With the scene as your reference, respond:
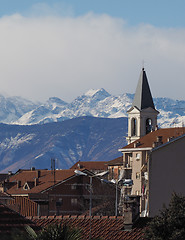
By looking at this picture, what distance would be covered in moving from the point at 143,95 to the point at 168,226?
135795mm

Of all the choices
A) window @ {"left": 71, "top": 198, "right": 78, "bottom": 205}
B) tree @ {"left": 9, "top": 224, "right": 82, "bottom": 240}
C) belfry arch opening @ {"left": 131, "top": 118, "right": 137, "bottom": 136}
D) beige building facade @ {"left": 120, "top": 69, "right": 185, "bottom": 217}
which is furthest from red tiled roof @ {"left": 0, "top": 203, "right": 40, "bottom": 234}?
belfry arch opening @ {"left": 131, "top": 118, "right": 137, "bottom": 136}

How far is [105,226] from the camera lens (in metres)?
37.8

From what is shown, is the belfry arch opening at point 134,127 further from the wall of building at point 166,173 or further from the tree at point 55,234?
the tree at point 55,234

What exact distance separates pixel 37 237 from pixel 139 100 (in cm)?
14457

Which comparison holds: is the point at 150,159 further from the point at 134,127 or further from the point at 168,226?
the point at 134,127

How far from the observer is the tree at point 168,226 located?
34062 mm

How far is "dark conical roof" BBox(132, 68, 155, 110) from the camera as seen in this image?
16888 cm

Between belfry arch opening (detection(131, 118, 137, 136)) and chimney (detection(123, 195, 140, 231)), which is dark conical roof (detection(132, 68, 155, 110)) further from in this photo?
chimney (detection(123, 195, 140, 231))

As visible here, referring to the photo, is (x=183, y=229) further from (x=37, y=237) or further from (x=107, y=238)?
(x=37, y=237)

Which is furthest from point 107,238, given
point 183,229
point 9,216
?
point 9,216

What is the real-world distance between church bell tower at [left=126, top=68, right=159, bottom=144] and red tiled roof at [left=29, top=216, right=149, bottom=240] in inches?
4645

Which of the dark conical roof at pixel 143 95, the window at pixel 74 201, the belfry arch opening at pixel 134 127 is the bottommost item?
the window at pixel 74 201

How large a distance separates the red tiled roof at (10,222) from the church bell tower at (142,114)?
129 m

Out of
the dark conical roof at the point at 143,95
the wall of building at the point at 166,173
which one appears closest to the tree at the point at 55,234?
the wall of building at the point at 166,173
